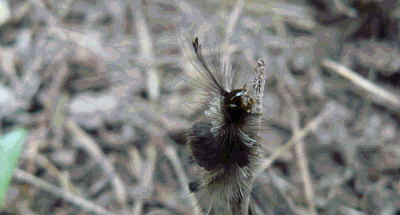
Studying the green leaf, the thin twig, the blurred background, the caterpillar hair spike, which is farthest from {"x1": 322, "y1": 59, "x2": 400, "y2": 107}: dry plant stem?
the green leaf

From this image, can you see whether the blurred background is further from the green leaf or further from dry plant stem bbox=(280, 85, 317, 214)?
the green leaf

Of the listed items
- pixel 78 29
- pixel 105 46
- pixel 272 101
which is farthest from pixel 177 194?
pixel 78 29

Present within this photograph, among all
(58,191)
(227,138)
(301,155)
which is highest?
(227,138)

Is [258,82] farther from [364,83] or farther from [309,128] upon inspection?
[364,83]

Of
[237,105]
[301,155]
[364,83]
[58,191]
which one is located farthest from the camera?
[364,83]

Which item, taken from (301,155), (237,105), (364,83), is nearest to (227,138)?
(237,105)

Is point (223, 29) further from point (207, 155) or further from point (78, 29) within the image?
point (207, 155)

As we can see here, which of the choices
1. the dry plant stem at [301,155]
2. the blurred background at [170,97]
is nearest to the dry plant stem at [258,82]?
the blurred background at [170,97]
